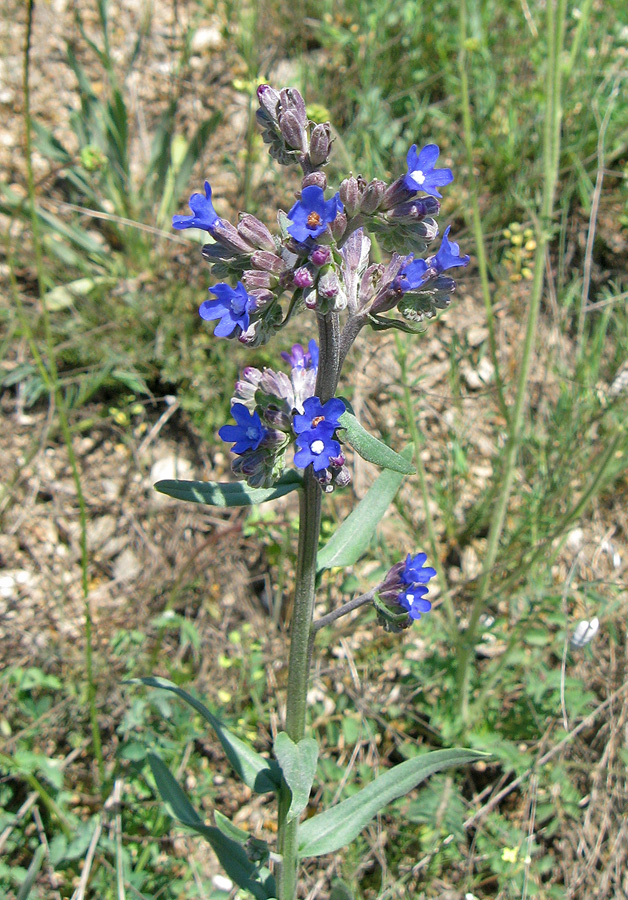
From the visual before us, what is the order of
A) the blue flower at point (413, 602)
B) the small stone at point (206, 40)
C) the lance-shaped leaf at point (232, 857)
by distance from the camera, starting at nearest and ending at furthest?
the blue flower at point (413, 602) → the lance-shaped leaf at point (232, 857) → the small stone at point (206, 40)

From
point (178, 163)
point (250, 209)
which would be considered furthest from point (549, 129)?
point (178, 163)

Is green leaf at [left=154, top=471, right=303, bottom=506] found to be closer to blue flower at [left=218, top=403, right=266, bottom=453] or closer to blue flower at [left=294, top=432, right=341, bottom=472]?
blue flower at [left=218, top=403, right=266, bottom=453]

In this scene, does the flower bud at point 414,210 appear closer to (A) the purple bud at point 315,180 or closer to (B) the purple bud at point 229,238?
(A) the purple bud at point 315,180

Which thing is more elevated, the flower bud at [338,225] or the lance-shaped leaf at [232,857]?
the flower bud at [338,225]

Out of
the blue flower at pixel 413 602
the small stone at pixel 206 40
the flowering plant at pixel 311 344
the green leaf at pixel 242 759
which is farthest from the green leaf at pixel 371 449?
the small stone at pixel 206 40

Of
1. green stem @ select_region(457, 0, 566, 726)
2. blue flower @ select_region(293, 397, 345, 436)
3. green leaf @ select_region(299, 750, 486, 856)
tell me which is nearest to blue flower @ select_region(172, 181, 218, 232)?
blue flower @ select_region(293, 397, 345, 436)

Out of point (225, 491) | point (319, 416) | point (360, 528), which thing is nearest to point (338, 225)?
point (319, 416)
